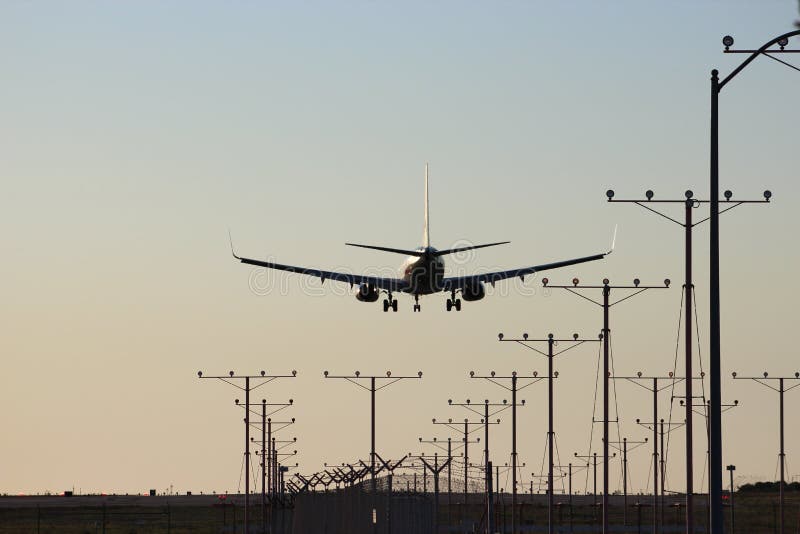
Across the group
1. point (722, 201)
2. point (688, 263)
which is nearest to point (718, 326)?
point (722, 201)

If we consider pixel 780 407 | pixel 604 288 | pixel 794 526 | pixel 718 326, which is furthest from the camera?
pixel 794 526

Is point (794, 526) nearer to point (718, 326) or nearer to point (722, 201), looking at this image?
point (722, 201)

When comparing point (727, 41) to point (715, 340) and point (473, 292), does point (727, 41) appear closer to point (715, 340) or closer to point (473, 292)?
point (715, 340)

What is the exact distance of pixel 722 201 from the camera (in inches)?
2169

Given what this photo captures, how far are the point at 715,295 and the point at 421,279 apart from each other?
45.3m

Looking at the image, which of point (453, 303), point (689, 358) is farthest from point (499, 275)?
point (689, 358)

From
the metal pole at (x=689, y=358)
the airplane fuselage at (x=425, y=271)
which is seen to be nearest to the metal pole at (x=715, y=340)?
the metal pole at (x=689, y=358)

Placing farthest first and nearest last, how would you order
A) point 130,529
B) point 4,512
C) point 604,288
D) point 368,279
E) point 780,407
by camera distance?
point 4,512, point 130,529, point 780,407, point 368,279, point 604,288

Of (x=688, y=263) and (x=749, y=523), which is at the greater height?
(x=688, y=263)

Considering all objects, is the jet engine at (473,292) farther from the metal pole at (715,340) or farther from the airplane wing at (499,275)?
the metal pole at (715,340)

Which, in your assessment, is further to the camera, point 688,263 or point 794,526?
point 794,526

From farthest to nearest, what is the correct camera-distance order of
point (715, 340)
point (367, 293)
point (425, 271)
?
point (367, 293) < point (425, 271) < point (715, 340)

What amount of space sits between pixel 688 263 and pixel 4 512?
377 ft

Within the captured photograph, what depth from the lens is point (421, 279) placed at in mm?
82125
